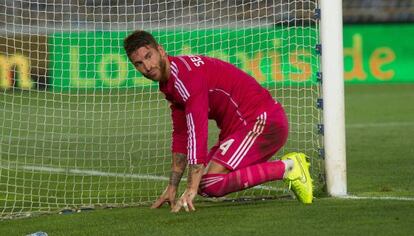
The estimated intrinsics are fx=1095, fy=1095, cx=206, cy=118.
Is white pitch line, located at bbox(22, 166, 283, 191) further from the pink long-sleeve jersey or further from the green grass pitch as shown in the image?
the pink long-sleeve jersey

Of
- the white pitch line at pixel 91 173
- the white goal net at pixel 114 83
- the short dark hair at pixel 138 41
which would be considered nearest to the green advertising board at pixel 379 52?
the white goal net at pixel 114 83

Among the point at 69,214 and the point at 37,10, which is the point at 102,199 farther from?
the point at 37,10

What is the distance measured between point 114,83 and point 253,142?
14.2 ft

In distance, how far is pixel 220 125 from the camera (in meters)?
7.65

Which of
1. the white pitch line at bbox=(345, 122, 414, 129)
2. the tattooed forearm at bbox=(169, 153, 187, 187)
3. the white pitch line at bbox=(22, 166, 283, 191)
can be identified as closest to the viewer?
the tattooed forearm at bbox=(169, 153, 187, 187)

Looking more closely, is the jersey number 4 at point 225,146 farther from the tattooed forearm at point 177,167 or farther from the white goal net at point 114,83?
the white goal net at point 114,83

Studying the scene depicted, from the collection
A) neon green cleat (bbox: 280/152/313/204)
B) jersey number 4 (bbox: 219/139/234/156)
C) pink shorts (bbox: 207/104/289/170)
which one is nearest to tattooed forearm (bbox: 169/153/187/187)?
pink shorts (bbox: 207/104/289/170)

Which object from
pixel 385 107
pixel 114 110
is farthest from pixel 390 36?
pixel 114 110

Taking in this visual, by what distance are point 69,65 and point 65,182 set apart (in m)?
2.42

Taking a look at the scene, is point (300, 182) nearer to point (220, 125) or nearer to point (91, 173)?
point (220, 125)

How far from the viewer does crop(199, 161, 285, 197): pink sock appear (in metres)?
7.36

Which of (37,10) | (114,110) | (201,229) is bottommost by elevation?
(201,229)

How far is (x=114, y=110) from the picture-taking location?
12.0 meters

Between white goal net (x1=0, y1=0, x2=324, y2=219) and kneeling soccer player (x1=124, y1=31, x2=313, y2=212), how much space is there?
0.88 meters
